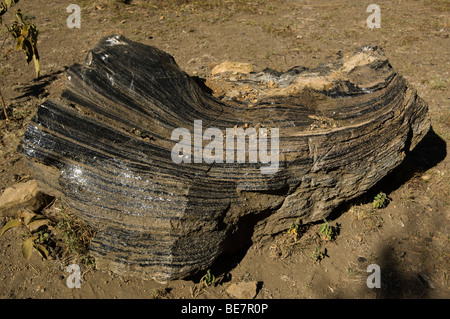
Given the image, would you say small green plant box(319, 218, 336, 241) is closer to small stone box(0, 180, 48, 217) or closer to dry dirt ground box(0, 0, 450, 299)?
dry dirt ground box(0, 0, 450, 299)

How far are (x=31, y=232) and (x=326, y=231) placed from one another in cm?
307

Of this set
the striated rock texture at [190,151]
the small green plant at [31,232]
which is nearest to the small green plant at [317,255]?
the striated rock texture at [190,151]

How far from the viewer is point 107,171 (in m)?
3.07

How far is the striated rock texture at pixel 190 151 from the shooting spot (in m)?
3.00

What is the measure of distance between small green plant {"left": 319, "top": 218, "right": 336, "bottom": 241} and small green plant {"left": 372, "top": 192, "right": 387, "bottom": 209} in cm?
69

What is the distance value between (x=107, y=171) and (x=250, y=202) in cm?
129

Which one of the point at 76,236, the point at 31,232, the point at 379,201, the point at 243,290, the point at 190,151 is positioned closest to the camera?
the point at 190,151

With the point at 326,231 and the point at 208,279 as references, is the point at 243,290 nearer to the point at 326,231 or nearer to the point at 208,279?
the point at 208,279

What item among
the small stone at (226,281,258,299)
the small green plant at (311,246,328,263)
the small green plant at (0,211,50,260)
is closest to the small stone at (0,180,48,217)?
the small green plant at (0,211,50,260)

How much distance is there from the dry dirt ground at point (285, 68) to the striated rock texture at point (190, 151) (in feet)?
1.46

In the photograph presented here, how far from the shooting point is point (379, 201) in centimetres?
424

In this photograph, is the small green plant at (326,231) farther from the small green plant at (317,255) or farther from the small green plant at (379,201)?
the small green plant at (379,201)

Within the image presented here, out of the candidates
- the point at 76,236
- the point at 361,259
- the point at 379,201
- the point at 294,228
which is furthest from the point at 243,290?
the point at 379,201
